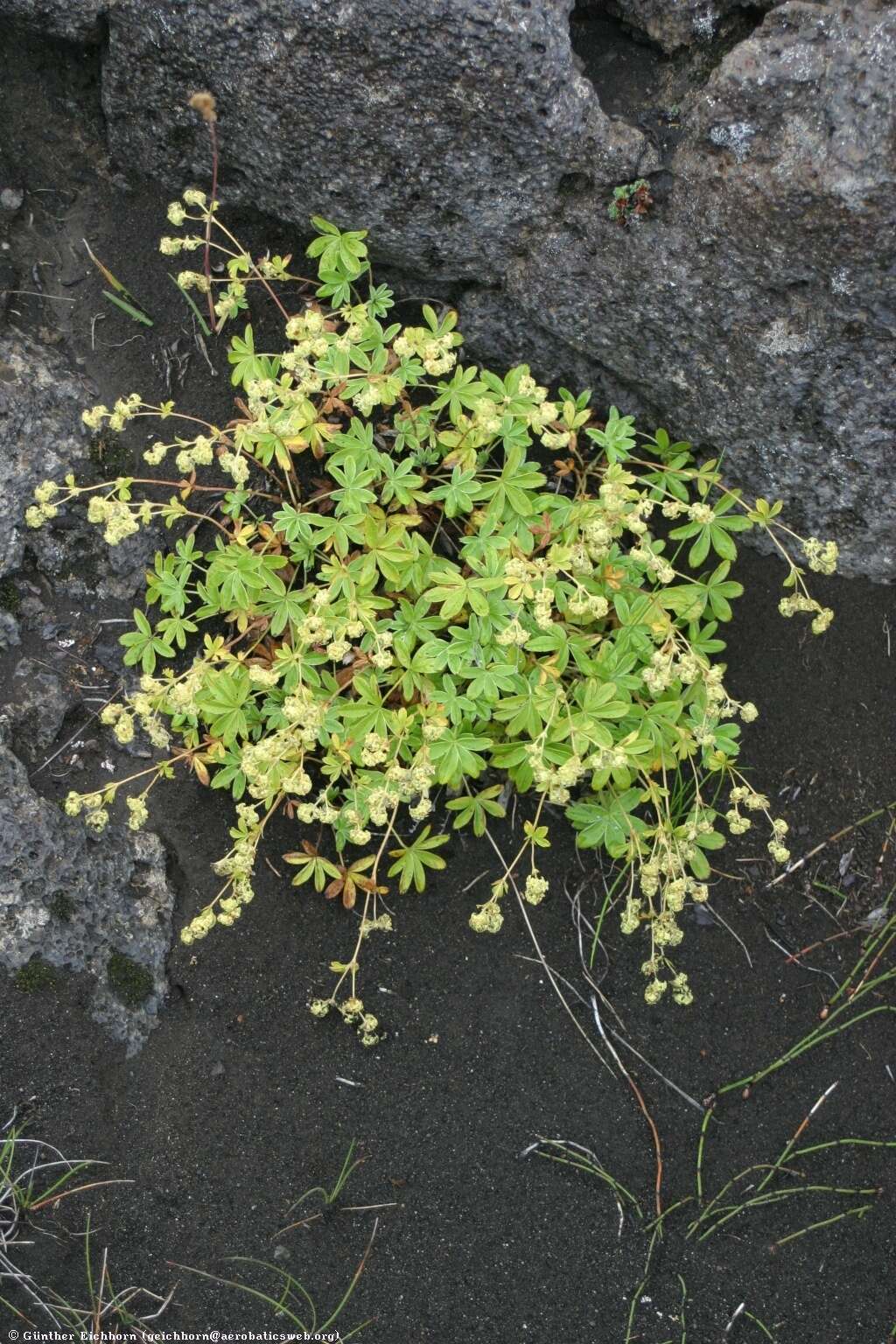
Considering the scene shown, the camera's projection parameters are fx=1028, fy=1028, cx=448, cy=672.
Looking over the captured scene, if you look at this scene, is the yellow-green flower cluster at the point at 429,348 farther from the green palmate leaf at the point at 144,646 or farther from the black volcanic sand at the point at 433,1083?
the green palmate leaf at the point at 144,646

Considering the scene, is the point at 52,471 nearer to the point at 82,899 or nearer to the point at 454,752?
the point at 82,899

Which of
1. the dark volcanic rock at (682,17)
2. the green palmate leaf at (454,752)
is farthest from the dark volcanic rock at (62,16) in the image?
the green palmate leaf at (454,752)

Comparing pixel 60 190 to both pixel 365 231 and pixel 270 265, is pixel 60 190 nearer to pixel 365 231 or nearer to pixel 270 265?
pixel 270 265

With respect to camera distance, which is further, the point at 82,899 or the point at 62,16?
the point at 82,899

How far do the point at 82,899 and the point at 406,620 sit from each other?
131 centimetres

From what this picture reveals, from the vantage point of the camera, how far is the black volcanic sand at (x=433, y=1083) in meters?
3.11

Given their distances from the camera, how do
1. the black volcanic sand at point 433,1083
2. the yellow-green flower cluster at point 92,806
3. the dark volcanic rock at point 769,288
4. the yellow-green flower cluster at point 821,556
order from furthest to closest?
the black volcanic sand at point 433,1083, the yellow-green flower cluster at point 92,806, the yellow-green flower cluster at point 821,556, the dark volcanic rock at point 769,288

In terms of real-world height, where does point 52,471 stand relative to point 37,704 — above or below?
above

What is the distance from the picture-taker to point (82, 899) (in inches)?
124

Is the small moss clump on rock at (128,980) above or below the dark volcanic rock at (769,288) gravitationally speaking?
below

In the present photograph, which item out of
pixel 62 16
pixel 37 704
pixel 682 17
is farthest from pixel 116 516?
pixel 682 17

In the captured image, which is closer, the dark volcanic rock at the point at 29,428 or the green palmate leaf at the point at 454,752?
the green palmate leaf at the point at 454,752

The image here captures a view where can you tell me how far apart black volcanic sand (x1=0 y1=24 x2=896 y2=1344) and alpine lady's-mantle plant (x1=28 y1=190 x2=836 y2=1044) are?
0.16 metres

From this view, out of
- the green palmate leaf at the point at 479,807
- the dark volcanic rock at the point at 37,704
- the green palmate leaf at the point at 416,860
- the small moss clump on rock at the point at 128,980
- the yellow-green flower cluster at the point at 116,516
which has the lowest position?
the small moss clump on rock at the point at 128,980
